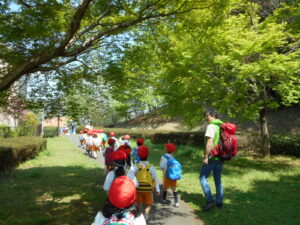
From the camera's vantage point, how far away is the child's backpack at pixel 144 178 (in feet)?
13.1

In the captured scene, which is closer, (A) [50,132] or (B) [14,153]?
(B) [14,153]

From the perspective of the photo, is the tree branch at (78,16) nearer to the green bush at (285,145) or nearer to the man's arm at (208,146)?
the man's arm at (208,146)

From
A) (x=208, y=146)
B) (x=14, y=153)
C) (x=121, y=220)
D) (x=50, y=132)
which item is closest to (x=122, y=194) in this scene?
(x=121, y=220)

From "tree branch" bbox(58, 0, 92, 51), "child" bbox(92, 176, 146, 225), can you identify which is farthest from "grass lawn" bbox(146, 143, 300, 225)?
"tree branch" bbox(58, 0, 92, 51)

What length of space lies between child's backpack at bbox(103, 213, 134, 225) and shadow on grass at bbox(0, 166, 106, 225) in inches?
102

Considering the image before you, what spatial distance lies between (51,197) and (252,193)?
5131 millimetres

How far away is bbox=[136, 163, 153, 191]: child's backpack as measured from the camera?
3.98m

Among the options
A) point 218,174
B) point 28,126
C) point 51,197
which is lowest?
point 51,197

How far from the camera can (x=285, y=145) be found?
12.1m

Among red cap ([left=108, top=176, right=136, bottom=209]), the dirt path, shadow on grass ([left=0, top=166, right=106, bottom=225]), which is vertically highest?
red cap ([left=108, top=176, right=136, bottom=209])

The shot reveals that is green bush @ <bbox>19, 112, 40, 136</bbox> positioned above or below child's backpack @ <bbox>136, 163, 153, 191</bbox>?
above

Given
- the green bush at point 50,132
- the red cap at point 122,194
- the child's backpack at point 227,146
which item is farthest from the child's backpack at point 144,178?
the green bush at point 50,132

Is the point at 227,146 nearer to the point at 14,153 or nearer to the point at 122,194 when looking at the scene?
the point at 122,194

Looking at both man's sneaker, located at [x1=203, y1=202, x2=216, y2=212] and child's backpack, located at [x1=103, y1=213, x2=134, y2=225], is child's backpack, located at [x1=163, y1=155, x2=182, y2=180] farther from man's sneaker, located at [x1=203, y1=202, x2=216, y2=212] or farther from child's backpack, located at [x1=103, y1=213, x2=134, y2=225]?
child's backpack, located at [x1=103, y1=213, x2=134, y2=225]
